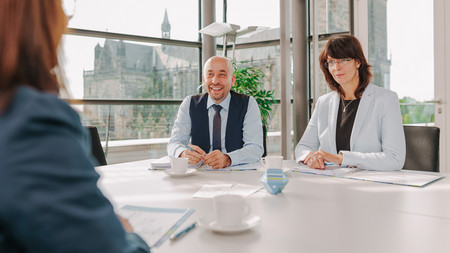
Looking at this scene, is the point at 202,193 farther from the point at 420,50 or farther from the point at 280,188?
the point at 420,50

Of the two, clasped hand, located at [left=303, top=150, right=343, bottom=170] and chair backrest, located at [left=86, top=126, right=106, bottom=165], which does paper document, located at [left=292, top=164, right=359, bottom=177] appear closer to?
clasped hand, located at [left=303, top=150, right=343, bottom=170]

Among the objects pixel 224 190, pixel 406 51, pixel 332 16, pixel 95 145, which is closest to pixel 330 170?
pixel 224 190

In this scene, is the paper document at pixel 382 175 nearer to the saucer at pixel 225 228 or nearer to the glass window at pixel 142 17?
the saucer at pixel 225 228

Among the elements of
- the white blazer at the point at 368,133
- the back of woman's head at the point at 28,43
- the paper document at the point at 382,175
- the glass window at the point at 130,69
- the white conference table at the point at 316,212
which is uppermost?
the glass window at the point at 130,69

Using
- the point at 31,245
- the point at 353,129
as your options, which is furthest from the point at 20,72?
the point at 353,129

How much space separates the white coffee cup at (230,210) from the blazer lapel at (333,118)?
1.42 m

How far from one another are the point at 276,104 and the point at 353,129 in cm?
267

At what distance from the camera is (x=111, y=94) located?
4.16 metres

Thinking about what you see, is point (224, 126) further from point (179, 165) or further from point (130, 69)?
point (130, 69)

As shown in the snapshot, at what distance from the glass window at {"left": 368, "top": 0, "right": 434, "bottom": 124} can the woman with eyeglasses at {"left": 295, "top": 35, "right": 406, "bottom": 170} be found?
199cm

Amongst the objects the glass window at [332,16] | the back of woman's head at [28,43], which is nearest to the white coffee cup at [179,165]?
the back of woman's head at [28,43]

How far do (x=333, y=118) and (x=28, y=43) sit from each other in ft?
6.44

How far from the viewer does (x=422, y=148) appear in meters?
1.97

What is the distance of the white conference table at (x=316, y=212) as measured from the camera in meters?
0.79
